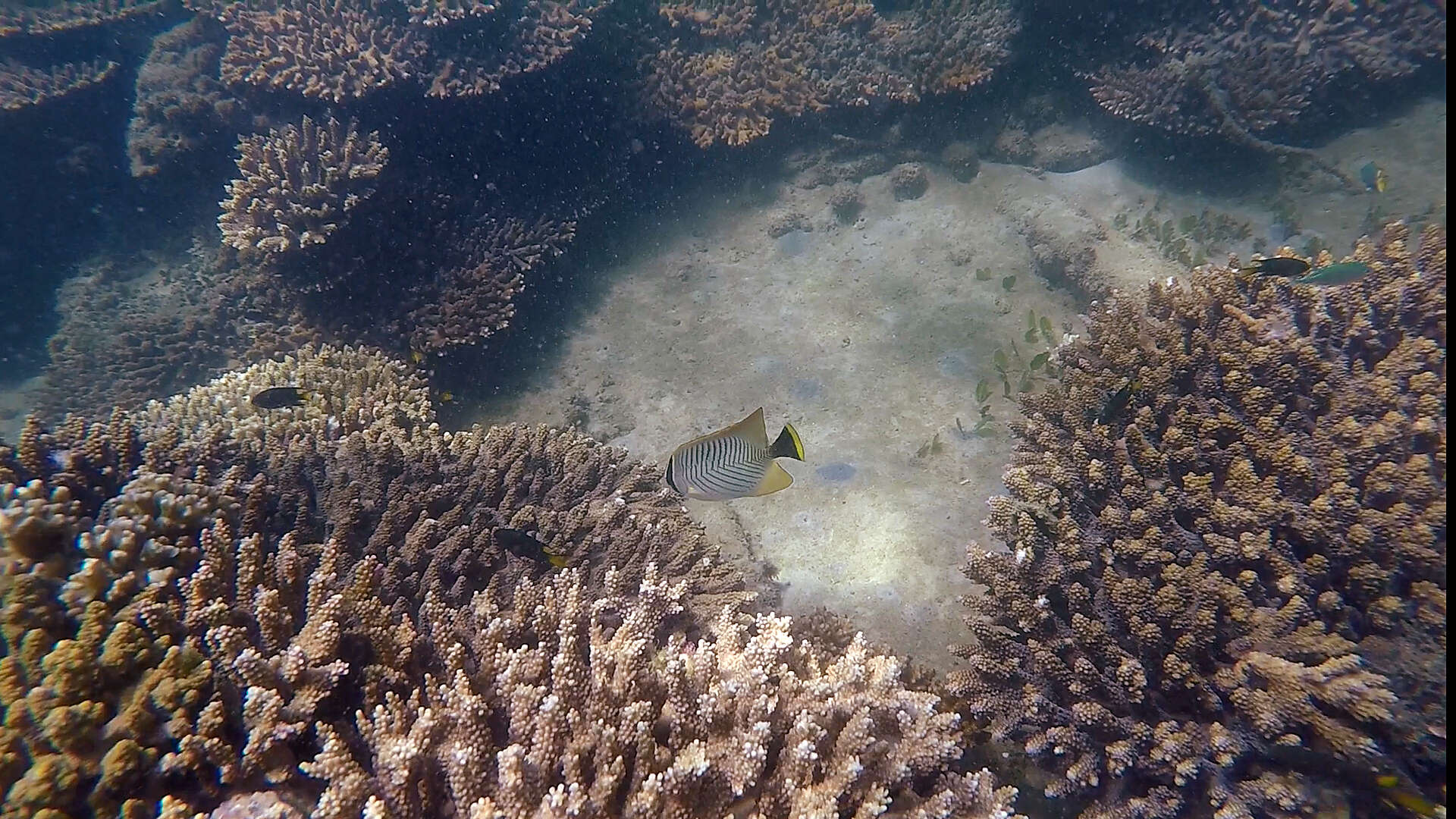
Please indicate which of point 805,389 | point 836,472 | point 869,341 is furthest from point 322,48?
point 836,472

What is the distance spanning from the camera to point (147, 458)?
3.32 meters

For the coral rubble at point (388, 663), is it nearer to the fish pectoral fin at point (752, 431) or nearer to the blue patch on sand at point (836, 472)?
the fish pectoral fin at point (752, 431)

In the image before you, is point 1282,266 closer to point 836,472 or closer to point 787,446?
point 836,472

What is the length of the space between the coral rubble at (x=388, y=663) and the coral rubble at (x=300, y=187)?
3245 mm

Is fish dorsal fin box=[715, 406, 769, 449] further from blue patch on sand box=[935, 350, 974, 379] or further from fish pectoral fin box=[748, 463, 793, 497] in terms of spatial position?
blue patch on sand box=[935, 350, 974, 379]

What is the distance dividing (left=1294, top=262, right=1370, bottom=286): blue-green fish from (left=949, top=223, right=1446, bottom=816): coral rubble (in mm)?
89

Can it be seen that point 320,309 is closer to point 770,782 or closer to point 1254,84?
point 770,782

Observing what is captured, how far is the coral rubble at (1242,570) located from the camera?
7.99 ft

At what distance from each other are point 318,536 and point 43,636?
1071mm

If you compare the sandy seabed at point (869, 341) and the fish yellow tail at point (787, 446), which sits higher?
the fish yellow tail at point (787, 446)

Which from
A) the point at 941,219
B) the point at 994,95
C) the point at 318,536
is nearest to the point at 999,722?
the point at 318,536

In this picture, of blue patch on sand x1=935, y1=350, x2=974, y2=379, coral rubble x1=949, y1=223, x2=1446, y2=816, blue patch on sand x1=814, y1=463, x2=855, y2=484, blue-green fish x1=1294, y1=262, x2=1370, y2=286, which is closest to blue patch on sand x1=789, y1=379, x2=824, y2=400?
blue patch on sand x1=814, y1=463, x2=855, y2=484

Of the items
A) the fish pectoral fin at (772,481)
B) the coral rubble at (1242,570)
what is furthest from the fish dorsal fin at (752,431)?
the coral rubble at (1242,570)

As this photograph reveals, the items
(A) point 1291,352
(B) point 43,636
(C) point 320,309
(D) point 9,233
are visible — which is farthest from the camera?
(D) point 9,233
